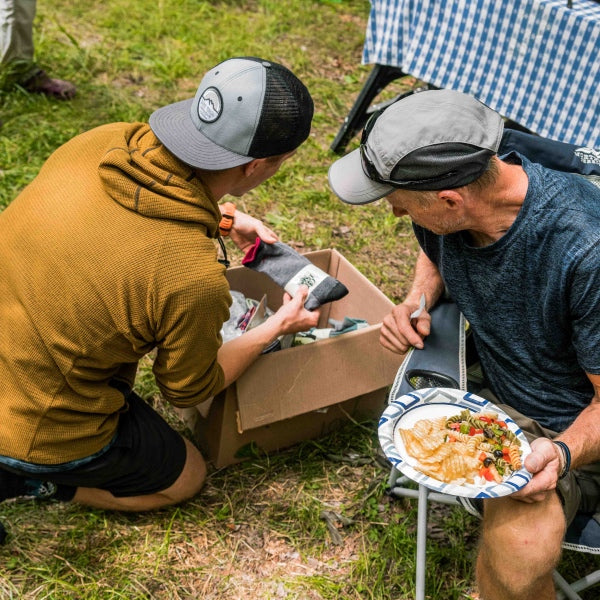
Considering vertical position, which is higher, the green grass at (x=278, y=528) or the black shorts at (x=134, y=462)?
the black shorts at (x=134, y=462)

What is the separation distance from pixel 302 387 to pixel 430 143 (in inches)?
42.2

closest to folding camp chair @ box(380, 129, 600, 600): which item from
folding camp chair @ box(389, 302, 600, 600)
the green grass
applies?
folding camp chair @ box(389, 302, 600, 600)

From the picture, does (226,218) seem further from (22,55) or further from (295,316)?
(22,55)

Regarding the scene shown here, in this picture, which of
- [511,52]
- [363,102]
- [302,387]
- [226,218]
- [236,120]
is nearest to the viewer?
[236,120]

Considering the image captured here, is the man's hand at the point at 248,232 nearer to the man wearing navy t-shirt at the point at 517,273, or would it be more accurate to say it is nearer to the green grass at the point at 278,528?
the man wearing navy t-shirt at the point at 517,273

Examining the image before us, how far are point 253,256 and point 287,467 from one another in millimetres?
881

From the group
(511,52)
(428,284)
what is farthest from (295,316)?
(511,52)

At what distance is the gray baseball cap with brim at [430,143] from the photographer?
2084mm

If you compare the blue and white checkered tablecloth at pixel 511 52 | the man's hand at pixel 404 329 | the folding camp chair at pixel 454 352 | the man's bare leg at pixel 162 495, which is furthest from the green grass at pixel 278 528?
the blue and white checkered tablecloth at pixel 511 52

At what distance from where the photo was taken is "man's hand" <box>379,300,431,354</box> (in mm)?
2549

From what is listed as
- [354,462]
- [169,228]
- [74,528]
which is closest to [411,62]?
[354,462]

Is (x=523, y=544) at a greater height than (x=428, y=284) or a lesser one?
lesser

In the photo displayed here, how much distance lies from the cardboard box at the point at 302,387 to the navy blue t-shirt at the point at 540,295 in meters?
0.48

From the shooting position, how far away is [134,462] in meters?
2.55
